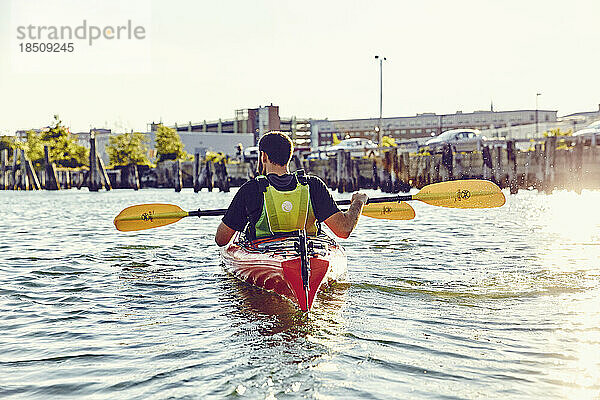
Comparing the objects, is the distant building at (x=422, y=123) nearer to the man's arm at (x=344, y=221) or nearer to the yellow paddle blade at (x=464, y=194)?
the yellow paddle blade at (x=464, y=194)

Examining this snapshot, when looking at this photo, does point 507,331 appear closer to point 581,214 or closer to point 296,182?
point 296,182

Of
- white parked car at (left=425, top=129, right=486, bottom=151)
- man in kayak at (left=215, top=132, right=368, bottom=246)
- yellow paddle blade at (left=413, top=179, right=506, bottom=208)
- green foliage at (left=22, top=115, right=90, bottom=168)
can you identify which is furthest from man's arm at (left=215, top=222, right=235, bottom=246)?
green foliage at (left=22, top=115, right=90, bottom=168)

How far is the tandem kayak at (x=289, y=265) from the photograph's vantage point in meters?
6.77

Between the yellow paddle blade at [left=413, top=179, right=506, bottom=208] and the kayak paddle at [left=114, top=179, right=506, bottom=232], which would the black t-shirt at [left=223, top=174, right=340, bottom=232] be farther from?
the yellow paddle blade at [left=413, top=179, right=506, bottom=208]

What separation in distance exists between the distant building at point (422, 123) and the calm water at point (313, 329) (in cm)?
10603

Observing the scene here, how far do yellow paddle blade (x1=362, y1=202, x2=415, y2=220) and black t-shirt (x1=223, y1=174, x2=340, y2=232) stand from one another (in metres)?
2.30

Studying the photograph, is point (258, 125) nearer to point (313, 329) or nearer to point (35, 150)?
point (35, 150)

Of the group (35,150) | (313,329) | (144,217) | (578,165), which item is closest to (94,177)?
(35,150)

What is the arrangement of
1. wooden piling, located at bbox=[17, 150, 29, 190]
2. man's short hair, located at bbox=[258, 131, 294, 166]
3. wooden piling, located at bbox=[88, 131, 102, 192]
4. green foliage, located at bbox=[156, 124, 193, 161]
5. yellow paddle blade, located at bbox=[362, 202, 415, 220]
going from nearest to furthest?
man's short hair, located at bbox=[258, 131, 294, 166], yellow paddle blade, located at bbox=[362, 202, 415, 220], wooden piling, located at bbox=[88, 131, 102, 192], wooden piling, located at bbox=[17, 150, 29, 190], green foliage, located at bbox=[156, 124, 193, 161]

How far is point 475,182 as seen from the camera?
33.0 ft

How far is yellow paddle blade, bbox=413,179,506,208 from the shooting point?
995 centimetres

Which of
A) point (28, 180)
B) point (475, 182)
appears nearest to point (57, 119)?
point (28, 180)

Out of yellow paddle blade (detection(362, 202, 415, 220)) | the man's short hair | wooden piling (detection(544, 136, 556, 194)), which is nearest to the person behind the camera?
the man's short hair

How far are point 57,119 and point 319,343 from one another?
70.3 metres
